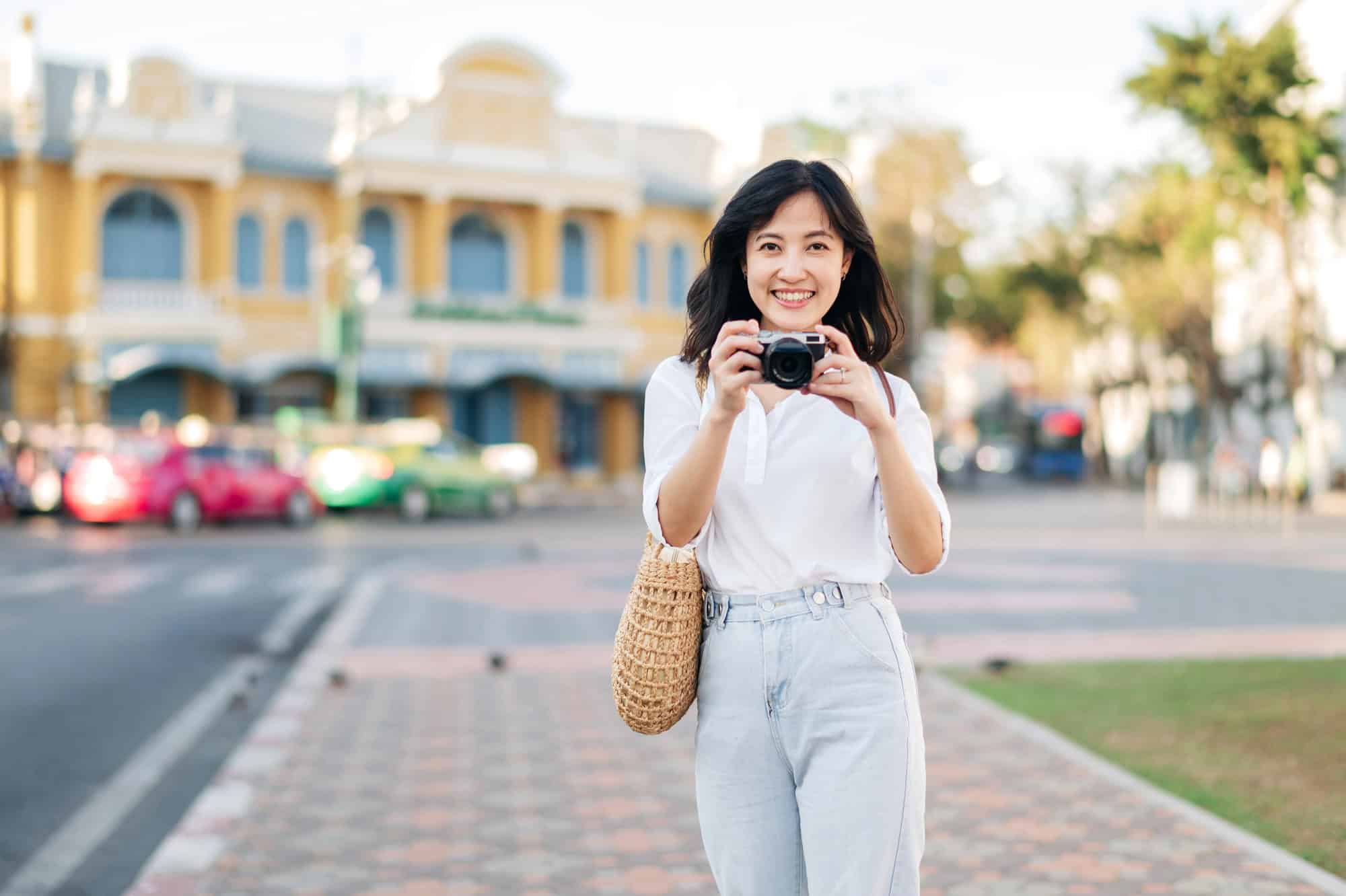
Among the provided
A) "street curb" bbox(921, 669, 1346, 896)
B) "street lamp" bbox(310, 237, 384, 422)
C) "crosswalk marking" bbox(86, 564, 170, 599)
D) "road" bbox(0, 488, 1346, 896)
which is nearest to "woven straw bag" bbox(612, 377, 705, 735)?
"street curb" bbox(921, 669, 1346, 896)

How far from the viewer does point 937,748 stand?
7988mm

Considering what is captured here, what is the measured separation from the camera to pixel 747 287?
10.8ft

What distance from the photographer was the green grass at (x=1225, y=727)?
6.38 meters

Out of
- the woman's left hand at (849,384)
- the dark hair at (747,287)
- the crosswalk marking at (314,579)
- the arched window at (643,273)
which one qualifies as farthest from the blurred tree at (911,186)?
the woman's left hand at (849,384)

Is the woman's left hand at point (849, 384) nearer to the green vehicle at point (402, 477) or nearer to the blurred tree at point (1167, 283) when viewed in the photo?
the green vehicle at point (402, 477)

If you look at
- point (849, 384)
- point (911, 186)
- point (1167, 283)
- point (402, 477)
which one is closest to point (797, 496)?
point (849, 384)

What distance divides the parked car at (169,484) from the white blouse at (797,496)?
84.9 ft

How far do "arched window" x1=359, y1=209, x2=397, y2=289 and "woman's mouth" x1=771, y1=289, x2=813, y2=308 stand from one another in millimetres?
40286

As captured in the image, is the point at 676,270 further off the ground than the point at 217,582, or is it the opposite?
the point at 676,270

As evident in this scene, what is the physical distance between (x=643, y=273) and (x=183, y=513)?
21.0m

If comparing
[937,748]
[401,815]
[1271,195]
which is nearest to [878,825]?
[401,815]

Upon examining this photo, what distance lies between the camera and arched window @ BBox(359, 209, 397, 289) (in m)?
42.3

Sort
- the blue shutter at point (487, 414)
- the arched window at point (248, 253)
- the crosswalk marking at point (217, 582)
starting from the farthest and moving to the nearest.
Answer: the blue shutter at point (487, 414) → the arched window at point (248, 253) → the crosswalk marking at point (217, 582)

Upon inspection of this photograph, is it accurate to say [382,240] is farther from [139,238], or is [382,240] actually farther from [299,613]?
[299,613]
